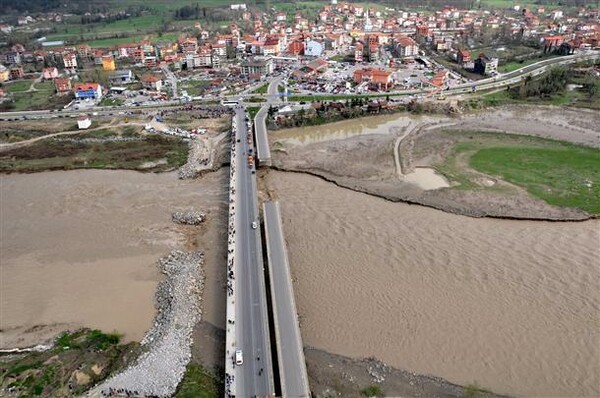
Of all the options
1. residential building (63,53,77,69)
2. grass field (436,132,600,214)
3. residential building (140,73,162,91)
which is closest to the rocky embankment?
grass field (436,132,600,214)

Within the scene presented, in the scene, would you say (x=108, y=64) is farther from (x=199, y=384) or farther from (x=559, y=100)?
(x=199, y=384)

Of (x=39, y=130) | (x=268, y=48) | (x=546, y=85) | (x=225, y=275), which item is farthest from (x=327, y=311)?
(x=268, y=48)

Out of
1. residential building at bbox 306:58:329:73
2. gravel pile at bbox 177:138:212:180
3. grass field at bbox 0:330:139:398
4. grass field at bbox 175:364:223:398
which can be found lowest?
grass field at bbox 0:330:139:398

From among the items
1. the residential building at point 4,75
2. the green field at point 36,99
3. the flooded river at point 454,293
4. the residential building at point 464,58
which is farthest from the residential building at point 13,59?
the residential building at point 464,58

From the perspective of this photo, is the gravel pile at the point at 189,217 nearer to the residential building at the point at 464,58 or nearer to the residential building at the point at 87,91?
the residential building at the point at 87,91

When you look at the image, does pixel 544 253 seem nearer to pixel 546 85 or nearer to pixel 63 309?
pixel 63 309

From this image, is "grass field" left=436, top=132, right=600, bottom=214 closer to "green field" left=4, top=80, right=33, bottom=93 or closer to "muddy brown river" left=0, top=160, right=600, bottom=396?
"muddy brown river" left=0, top=160, right=600, bottom=396
